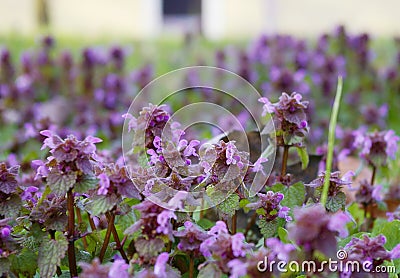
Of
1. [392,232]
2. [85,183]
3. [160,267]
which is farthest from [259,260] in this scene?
[392,232]

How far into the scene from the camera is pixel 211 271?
1.29m

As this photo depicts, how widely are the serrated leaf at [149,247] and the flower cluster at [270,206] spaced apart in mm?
294

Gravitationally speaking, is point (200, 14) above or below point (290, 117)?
below

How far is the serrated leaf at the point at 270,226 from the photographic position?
1.55m

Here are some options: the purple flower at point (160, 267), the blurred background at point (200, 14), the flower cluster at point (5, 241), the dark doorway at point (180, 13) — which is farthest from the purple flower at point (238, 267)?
the dark doorway at point (180, 13)

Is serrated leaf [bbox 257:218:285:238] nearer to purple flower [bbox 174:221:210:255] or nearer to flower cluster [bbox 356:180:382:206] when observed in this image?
purple flower [bbox 174:221:210:255]

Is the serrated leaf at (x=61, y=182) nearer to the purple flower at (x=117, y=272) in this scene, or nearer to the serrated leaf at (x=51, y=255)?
the serrated leaf at (x=51, y=255)

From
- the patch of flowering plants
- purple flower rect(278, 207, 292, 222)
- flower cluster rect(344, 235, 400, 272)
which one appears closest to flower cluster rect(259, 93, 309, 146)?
the patch of flowering plants

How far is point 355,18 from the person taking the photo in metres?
12.8

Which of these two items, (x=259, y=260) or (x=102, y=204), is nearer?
(x=259, y=260)

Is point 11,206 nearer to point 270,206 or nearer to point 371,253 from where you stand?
point 270,206

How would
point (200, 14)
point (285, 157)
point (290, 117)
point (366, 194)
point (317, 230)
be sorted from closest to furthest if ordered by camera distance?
point (317, 230), point (290, 117), point (285, 157), point (366, 194), point (200, 14)

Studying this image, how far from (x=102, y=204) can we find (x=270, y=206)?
15.4 inches

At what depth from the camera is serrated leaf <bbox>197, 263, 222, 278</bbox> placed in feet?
4.22
